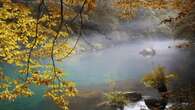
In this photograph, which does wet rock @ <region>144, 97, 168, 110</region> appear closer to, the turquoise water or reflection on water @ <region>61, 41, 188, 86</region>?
the turquoise water

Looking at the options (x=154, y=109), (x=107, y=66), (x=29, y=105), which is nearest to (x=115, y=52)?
(x=107, y=66)

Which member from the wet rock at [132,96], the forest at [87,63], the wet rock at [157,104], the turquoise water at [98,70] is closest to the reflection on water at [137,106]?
the forest at [87,63]

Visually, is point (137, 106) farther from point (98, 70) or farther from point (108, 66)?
point (108, 66)

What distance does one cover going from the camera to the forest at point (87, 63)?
7.34 m

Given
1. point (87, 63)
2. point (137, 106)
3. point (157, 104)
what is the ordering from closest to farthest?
point (157, 104) → point (137, 106) → point (87, 63)

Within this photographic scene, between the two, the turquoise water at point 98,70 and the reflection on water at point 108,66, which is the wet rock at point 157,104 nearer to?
the turquoise water at point 98,70

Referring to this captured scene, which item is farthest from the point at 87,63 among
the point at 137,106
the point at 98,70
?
the point at 137,106

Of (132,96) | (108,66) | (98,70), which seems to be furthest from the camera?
(108,66)

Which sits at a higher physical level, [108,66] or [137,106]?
[137,106]

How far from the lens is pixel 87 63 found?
30.0 meters

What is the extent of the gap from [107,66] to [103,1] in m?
11.1

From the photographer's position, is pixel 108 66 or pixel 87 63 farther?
pixel 87 63

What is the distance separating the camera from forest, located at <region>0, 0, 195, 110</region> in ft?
24.1

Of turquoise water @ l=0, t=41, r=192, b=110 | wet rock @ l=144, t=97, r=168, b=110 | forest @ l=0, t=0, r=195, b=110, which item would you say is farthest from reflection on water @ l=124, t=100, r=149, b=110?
turquoise water @ l=0, t=41, r=192, b=110
